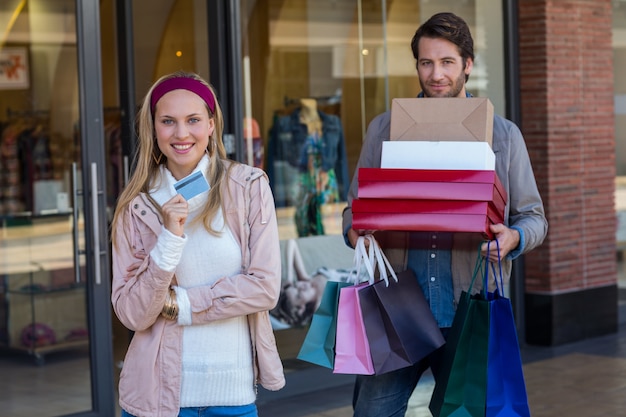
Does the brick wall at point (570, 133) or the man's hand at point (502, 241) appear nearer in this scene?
the man's hand at point (502, 241)

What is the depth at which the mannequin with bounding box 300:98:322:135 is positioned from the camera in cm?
780

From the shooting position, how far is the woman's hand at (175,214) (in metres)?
2.74

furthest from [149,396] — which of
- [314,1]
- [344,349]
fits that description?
[314,1]

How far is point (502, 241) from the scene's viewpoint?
3395 millimetres

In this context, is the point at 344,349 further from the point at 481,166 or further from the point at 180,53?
the point at 180,53

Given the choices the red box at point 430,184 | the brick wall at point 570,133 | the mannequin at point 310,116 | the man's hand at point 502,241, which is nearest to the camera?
the red box at point 430,184

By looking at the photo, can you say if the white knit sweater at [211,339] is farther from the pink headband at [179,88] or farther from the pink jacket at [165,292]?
the pink headband at [179,88]

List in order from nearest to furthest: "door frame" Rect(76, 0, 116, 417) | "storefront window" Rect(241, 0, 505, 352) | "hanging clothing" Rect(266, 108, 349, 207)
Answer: "door frame" Rect(76, 0, 116, 417) → "storefront window" Rect(241, 0, 505, 352) → "hanging clothing" Rect(266, 108, 349, 207)

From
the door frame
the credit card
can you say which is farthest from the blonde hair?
the door frame

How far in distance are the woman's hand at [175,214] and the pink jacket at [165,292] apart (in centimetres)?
11

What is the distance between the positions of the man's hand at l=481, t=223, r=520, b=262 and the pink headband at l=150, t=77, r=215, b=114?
1028 mm

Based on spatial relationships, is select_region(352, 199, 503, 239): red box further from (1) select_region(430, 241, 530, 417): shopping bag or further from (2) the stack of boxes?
(1) select_region(430, 241, 530, 417): shopping bag

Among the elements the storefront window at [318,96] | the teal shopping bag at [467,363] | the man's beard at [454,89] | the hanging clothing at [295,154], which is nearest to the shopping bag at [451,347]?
the teal shopping bag at [467,363]

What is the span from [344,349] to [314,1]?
507 centimetres
